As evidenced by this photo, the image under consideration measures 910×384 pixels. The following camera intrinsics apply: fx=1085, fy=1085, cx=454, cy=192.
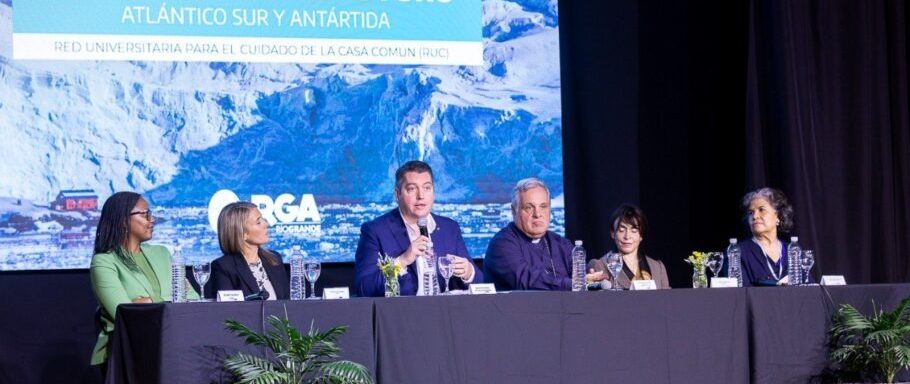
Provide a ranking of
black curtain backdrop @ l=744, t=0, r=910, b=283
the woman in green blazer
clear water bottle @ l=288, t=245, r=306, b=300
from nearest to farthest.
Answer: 1. clear water bottle @ l=288, t=245, r=306, b=300
2. the woman in green blazer
3. black curtain backdrop @ l=744, t=0, r=910, b=283

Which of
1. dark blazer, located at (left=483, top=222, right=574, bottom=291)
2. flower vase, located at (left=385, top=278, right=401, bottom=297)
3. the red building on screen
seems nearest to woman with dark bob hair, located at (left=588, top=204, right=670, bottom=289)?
dark blazer, located at (left=483, top=222, right=574, bottom=291)

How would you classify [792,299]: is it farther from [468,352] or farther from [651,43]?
[651,43]

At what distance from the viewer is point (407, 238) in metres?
4.27

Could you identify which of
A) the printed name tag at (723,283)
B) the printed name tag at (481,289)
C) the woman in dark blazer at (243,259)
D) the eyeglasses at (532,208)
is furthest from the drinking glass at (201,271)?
the printed name tag at (723,283)

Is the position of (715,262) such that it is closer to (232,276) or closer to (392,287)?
(392,287)

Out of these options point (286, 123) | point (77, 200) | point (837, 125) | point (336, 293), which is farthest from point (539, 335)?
point (837, 125)

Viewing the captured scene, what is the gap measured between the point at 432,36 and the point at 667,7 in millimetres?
1496

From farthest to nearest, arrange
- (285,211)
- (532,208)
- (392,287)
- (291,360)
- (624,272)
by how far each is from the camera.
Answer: (285,211)
(624,272)
(532,208)
(392,287)
(291,360)

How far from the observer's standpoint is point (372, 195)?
5.78 metres

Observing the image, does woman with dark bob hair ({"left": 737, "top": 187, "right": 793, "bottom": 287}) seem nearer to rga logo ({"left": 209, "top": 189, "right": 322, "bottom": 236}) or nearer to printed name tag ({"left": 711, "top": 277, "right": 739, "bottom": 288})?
printed name tag ({"left": 711, "top": 277, "right": 739, "bottom": 288})

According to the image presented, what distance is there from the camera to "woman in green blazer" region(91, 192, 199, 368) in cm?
398

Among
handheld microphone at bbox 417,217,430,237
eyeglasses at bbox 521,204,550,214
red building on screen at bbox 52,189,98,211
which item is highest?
red building on screen at bbox 52,189,98,211

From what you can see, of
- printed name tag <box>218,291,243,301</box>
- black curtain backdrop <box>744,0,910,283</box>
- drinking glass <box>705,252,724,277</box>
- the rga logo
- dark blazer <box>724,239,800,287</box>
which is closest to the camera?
printed name tag <box>218,291,243,301</box>

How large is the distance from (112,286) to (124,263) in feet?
0.45
